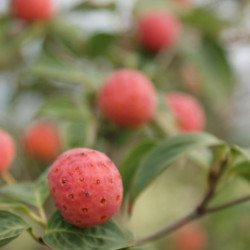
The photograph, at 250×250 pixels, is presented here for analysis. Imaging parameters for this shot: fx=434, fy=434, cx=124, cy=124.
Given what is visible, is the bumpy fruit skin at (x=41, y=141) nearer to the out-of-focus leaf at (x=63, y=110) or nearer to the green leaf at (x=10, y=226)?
the out-of-focus leaf at (x=63, y=110)

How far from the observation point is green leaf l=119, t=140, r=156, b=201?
95 cm

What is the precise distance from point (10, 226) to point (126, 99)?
1.91ft

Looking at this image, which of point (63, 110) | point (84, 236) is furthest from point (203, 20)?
point (84, 236)

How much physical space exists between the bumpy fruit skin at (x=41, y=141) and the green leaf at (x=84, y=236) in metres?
1.10

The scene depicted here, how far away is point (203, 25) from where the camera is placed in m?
1.85

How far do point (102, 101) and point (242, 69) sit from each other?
59.5 inches

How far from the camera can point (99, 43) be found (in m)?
1.58

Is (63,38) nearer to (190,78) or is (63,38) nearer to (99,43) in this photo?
(99,43)

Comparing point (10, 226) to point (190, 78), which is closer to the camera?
point (10, 226)

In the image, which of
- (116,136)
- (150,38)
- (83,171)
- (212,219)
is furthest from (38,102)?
(83,171)

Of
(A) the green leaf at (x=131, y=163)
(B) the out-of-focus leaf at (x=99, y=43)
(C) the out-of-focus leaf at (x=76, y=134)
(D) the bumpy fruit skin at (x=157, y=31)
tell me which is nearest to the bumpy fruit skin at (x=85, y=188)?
(A) the green leaf at (x=131, y=163)

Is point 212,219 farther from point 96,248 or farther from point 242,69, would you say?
point 96,248

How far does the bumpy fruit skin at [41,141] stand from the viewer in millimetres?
1824

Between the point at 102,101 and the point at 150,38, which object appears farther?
the point at 150,38
